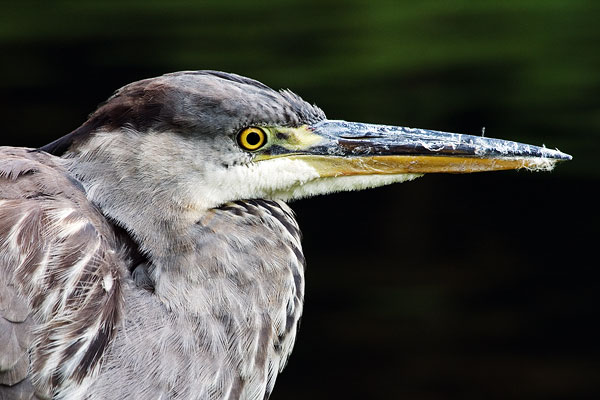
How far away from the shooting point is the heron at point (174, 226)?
181 centimetres

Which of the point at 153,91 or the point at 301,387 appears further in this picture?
the point at 301,387

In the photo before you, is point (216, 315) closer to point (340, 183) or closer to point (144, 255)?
point (144, 255)

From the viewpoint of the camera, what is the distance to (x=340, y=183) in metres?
2.03

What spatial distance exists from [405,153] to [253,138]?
34 centimetres

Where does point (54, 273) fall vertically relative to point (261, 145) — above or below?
below

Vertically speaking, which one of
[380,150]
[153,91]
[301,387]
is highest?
[153,91]

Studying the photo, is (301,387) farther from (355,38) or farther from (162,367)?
(162,367)

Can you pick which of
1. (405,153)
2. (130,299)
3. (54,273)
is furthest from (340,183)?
(54,273)

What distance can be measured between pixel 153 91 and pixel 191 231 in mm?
310

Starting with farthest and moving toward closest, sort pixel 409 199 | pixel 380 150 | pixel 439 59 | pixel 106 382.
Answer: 1. pixel 409 199
2. pixel 439 59
3. pixel 380 150
4. pixel 106 382

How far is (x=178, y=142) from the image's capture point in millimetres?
1884

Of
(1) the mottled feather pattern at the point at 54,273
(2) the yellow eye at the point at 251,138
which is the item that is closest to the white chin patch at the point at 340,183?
(2) the yellow eye at the point at 251,138

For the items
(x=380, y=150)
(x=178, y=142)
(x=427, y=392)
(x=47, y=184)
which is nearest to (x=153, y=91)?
(x=178, y=142)

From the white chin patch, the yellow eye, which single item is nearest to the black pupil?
the yellow eye
